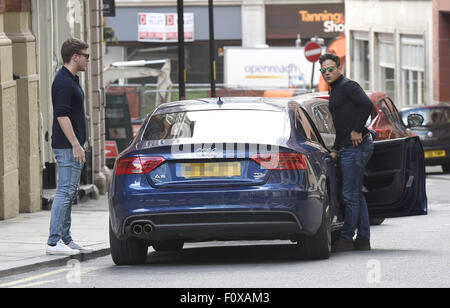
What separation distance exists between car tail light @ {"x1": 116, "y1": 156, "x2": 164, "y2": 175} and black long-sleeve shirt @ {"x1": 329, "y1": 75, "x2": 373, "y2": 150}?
6.96ft

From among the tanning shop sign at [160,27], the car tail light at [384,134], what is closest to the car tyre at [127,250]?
the car tail light at [384,134]

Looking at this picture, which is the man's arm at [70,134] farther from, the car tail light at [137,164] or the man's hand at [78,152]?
the car tail light at [137,164]

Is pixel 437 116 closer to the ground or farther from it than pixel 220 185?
farther from it

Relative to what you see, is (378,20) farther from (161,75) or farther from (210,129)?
(210,129)

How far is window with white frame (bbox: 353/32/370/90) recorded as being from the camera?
1975 inches

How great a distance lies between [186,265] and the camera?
10.9m

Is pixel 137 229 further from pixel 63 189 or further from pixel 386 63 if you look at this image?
pixel 386 63

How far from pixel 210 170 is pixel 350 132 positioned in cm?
189

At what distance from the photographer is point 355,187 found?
11.8m

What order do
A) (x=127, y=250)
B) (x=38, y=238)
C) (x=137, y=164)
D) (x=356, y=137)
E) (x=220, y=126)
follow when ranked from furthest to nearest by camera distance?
(x=38, y=238), (x=356, y=137), (x=127, y=250), (x=220, y=126), (x=137, y=164)

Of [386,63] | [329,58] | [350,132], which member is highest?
[386,63]

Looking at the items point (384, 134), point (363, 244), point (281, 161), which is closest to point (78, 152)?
point (281, 161)

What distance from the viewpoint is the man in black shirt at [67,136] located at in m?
11.5
